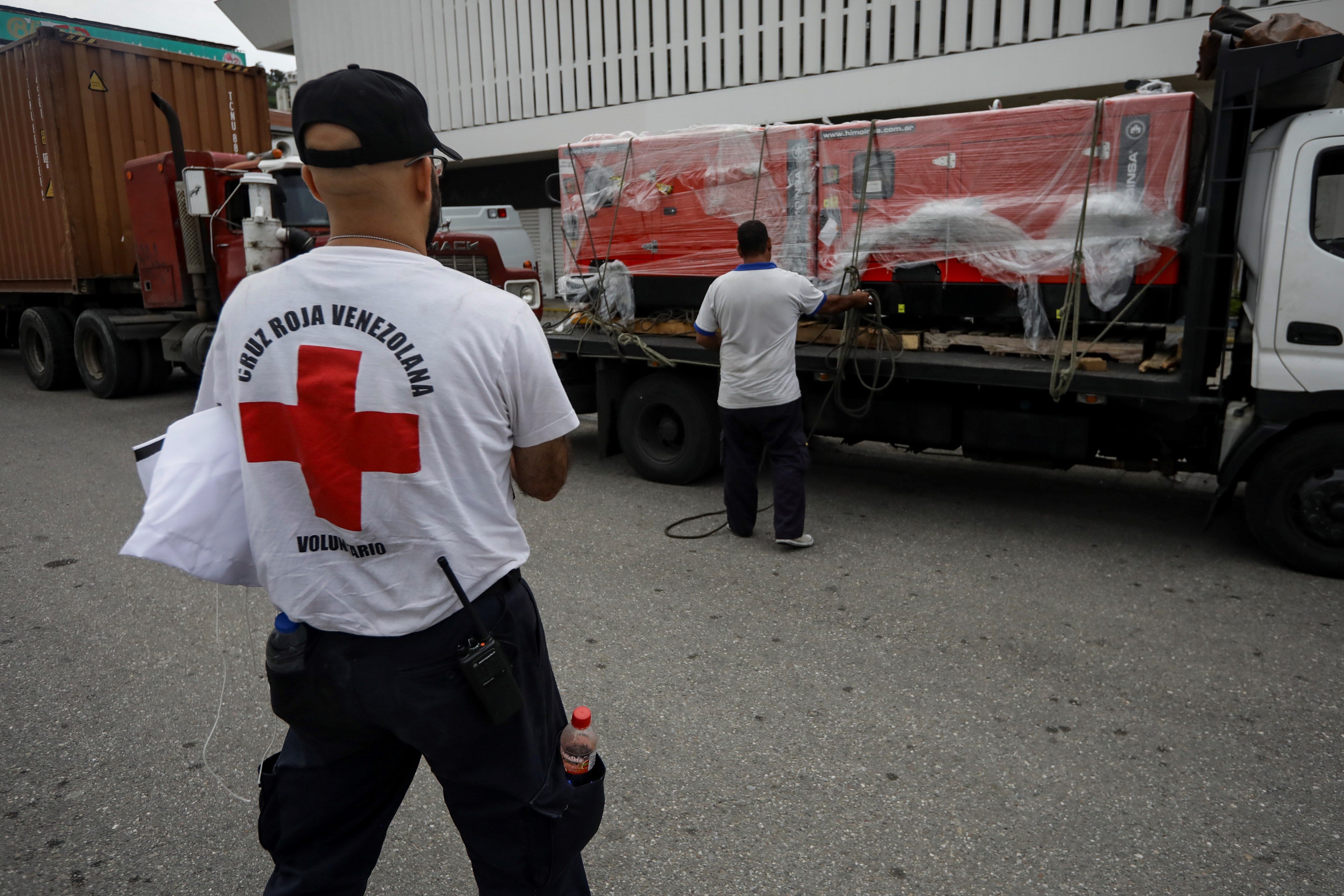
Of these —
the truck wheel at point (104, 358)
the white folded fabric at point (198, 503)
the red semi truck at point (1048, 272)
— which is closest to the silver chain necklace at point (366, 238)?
the white folded fabric at point (198, 503)

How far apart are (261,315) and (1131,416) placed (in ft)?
17.4

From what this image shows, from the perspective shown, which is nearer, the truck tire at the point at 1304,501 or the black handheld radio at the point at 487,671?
the black handheld radio at the point at 487,671

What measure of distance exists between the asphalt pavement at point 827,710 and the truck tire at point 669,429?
109cm

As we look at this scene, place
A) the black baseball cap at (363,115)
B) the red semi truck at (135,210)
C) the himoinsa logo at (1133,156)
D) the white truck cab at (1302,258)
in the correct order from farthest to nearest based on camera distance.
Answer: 1. the red semi truck at (135,210)
2. the himoinsa logo at (1133,156)
3. the white truck cab at (1302,258)
4. the black baseball cap at (363,115)

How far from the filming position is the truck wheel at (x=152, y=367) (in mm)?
11797

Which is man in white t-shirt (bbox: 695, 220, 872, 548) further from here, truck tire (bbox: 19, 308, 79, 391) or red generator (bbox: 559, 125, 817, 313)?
truck tire (bbox: 19, 308, 79, 391)

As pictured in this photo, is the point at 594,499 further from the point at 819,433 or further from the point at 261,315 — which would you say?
the point at 261,315

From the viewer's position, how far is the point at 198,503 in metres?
1.72

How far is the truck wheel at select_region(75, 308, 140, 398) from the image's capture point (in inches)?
450

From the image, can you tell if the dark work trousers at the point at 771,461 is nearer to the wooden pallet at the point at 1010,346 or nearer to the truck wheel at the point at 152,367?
the wooden pallet at the point at 1010,346

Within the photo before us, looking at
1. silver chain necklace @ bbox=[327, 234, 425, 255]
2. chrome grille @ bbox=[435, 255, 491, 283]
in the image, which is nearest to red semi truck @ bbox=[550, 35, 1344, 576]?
chrome grille @ bbox=[435, 255, 491, 283]

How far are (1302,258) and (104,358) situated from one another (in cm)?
1214

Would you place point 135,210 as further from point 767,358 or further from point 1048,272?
point 1048,272

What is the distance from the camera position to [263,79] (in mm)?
12680
